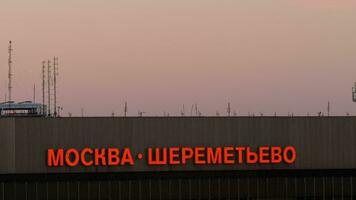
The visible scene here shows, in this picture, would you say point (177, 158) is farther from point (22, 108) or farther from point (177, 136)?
point (22, 108)

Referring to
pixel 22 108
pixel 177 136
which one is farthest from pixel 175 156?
pixel 22 108

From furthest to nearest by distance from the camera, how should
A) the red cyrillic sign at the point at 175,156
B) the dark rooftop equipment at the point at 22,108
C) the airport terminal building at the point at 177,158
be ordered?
the dark rooftop equipment at the point at 22,108
the red cyrillic sign at the point at 175,156
the airport terminal building at the point at 177,158

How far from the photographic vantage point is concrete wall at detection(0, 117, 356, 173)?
146ft

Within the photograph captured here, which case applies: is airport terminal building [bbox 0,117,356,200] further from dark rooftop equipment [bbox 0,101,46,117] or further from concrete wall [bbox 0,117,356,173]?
dark rooftop equipment [bbox 0,101,46,117]

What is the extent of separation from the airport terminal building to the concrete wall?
0.06 metres

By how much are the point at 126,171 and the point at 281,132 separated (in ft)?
34.9

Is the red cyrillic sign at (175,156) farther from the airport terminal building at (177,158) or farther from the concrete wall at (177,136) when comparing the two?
the concrete wall at (177,136)

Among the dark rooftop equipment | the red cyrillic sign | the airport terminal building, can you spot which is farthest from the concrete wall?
the dark rooftop equipment

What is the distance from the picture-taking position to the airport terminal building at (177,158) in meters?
44.8

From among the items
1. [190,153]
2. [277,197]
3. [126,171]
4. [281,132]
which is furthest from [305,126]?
[126,171]

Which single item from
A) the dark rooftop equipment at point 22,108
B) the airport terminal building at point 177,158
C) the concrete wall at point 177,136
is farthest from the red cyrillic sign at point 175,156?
the dark rooftop equipment at point 22,108

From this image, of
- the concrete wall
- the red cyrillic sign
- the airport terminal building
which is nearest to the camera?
the concrete wall

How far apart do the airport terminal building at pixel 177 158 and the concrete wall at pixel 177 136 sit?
6 centimetres

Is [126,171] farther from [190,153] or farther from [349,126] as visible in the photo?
[349,126]
